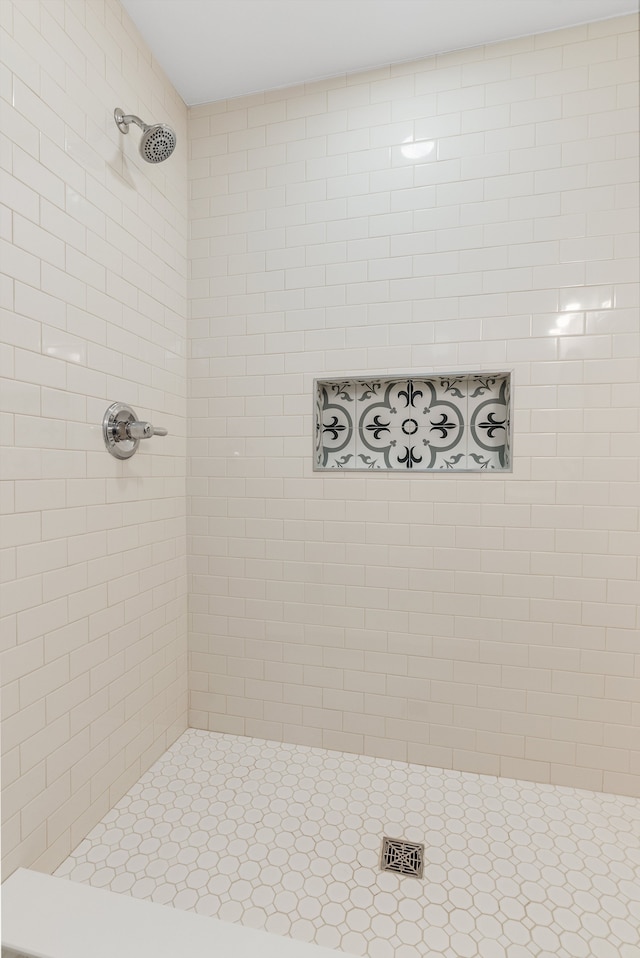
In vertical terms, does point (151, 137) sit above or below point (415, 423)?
above

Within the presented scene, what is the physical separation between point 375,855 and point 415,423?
4.36ft

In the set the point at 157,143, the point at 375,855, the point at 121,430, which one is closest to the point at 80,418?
the point at 121,430

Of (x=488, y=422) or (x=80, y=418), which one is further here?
(x=488, y=422)

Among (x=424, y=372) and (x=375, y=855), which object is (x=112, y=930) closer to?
(x=375, y=855)

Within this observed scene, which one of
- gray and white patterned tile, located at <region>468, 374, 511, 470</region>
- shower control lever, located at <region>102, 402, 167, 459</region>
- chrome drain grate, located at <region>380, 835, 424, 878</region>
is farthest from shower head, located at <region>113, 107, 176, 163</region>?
chrome drain grate, located at <region>380, 835, 424, 878</region>

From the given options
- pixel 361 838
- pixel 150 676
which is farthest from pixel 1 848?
pixel 361 838

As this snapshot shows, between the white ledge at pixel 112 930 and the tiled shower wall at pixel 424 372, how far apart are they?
0.82m

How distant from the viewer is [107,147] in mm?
1474

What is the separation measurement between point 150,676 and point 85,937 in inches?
29.5

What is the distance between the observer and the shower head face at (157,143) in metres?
1.46

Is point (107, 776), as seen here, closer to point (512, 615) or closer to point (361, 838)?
point (361, 838)

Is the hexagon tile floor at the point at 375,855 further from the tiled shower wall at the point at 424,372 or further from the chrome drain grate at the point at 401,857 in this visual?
the tiled shower wall at the point at 424,372

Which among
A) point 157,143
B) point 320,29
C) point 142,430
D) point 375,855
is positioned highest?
point 320,29

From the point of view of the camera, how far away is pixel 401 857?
135cm
